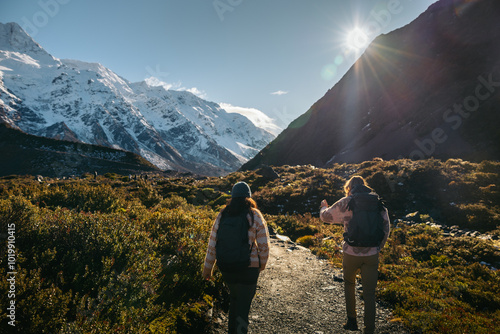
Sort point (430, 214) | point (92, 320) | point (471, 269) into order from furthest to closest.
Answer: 1. point (430, 214)
2. point (471, 269)
3. point (92, 320)

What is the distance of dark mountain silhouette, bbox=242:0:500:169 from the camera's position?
30016 mm

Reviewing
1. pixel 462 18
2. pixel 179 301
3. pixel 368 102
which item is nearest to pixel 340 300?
pixel 179 301

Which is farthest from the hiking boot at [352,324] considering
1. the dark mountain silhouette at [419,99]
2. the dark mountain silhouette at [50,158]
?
the dark mountain silhouette at [50,158]

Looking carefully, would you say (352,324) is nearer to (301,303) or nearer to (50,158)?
(301,303)

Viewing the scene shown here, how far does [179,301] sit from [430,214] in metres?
14.2

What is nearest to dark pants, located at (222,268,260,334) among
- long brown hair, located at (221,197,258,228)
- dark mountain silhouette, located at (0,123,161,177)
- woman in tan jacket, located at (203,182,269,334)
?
woman in tan jacket, located at (203,182,269,334)

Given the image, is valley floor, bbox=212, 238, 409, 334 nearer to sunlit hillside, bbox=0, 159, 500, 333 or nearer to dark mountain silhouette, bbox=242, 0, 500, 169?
sunlit hillside, bbox=0, 159, 500, 333

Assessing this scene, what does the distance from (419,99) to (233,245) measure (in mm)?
47495

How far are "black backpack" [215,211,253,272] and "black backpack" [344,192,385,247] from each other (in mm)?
2160

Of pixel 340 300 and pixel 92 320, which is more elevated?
pixel 92 320

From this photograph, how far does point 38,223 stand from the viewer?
5.17 m

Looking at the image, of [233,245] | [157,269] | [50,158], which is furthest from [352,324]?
[50,158]

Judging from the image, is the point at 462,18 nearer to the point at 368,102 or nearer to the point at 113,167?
the point at 368,102

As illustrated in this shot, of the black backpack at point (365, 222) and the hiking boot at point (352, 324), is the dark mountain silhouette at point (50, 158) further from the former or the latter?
the black backpack at point (365, 222)
